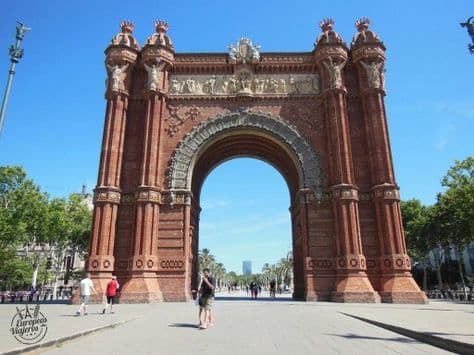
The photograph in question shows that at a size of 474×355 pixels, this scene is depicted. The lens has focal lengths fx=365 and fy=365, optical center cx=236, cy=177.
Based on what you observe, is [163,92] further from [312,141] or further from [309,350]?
[309,350]

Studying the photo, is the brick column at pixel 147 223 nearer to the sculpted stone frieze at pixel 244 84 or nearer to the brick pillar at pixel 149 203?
the brick pillar at pixel 149 203

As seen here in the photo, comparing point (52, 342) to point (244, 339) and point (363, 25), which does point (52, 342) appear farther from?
point (363, 25)

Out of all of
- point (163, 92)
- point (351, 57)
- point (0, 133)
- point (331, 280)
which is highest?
point (351, 57)

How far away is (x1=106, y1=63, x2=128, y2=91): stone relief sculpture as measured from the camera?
24.3 meters

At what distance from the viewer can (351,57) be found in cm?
2575

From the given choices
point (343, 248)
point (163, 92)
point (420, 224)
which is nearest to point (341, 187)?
point (343, 248)

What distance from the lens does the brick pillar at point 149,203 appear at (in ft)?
67.6

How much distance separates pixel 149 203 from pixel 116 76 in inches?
356

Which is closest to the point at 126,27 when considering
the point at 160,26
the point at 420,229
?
the point at 160,26

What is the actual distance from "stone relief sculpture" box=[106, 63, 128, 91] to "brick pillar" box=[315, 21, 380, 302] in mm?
13449

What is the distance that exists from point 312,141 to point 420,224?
2534 centimetres

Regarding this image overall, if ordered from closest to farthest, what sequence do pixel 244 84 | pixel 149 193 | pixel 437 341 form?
pixel 437 341 < pixel 149 193 < pixel 244 84

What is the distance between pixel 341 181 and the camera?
890 inches

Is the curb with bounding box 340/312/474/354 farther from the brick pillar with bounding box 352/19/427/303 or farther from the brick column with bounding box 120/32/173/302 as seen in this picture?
the brick column with bounding box 120/32/173/302
